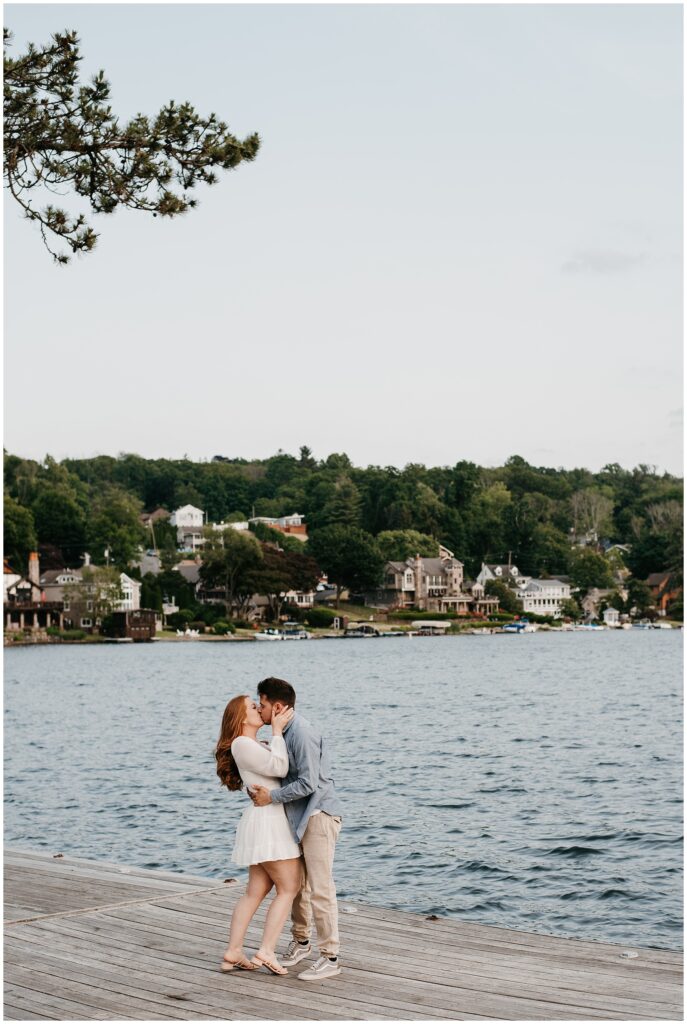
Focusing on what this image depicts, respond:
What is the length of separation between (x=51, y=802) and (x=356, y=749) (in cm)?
952

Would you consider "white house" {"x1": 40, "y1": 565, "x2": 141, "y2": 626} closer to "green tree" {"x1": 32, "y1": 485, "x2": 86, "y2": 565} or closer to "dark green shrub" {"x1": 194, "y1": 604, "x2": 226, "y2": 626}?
"dark green shrub" {"x1": 194, "y1": 604, "x2": 226, "y2": 626}

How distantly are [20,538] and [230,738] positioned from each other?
10947 centimetres

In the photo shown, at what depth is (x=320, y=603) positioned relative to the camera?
409 feet

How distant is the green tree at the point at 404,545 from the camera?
132500mm

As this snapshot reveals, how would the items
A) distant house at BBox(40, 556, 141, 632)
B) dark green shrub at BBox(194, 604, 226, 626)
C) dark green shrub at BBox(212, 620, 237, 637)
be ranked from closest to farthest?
distant house at BBox(40, 556, 141, 632) < dark green shrub at BBox(212, 620, 237, 637) < dark green shrub at BBox(194, 604, 226, 626)

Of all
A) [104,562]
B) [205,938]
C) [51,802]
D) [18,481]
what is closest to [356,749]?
[51,802]

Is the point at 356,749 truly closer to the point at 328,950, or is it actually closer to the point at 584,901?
the point at 584,901

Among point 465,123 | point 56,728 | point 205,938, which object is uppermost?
point 465,123

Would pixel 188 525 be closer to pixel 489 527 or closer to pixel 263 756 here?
pixel 489 527

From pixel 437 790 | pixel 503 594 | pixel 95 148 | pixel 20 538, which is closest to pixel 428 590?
pixel 503 594

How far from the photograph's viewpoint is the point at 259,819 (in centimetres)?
595

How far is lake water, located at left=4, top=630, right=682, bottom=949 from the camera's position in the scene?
13555 millimetres

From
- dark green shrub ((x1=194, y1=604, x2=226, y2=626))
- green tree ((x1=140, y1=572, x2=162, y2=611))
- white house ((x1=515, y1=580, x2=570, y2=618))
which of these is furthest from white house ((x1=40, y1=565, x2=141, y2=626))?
white house ((x1=515, y1=580, x2=570, y2=618))

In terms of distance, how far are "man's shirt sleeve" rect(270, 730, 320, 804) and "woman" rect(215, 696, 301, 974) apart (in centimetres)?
6
